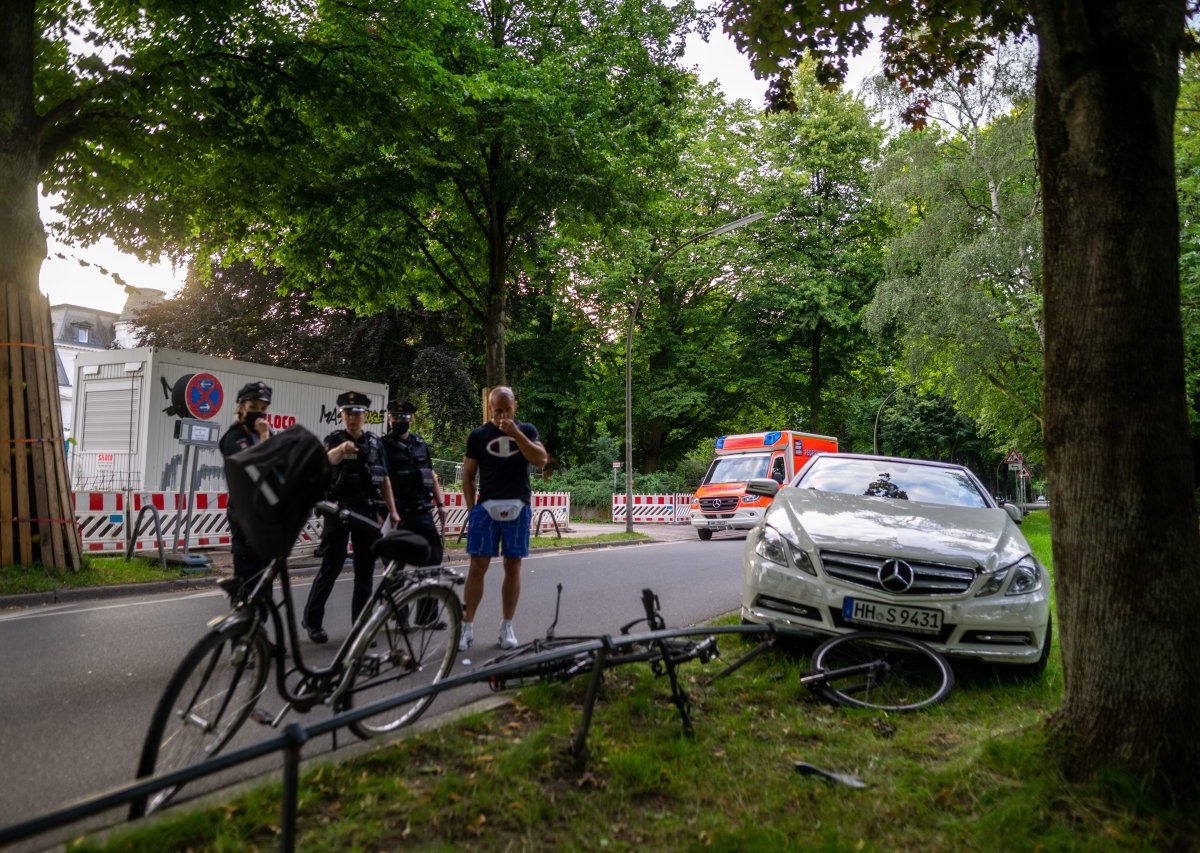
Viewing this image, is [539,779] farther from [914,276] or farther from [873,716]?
[914,276]

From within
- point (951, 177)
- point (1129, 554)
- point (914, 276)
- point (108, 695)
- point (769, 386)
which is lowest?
point (108, 695)

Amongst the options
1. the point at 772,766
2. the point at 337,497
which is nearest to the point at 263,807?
the point at 772,766

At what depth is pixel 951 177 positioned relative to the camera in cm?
2794

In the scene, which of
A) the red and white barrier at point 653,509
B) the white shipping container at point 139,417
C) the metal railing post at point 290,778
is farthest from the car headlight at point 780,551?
the red and white barrier at point 653,509

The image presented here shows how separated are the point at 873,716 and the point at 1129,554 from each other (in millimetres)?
1882

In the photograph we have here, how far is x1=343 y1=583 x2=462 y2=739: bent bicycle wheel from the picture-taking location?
4230 millimetres

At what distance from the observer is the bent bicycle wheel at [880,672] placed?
511cm

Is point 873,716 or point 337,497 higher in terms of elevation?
point 337,497

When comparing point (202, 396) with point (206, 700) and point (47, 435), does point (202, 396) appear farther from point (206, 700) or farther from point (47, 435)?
point (206, 700)

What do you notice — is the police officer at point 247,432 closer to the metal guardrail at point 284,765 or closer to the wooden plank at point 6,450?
the metal guardrail at point 284,765

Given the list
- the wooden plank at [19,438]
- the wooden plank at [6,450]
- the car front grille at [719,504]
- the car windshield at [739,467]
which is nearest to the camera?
the wooden plank at [6,450]

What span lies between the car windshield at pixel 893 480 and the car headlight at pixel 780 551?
134 cm

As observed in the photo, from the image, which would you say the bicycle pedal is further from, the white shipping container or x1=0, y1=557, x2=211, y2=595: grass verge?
the white shipping container

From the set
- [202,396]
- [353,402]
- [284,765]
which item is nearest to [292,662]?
[284,765]
